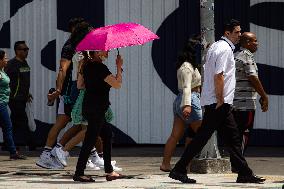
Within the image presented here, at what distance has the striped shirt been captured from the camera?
11.1 m

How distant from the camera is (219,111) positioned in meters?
9.91

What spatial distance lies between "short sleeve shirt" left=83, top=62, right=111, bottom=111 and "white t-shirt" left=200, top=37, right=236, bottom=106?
42.6 inches

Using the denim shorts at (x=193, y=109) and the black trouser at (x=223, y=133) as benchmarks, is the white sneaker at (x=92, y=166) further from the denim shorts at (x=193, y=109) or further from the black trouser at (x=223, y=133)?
the black trouser at (x=223, y=133)

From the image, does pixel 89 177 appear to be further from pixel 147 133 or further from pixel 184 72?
pixel 147 133

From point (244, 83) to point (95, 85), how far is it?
76.1 inches

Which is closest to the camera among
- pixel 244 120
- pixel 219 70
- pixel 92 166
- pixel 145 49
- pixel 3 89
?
pixel 219 70

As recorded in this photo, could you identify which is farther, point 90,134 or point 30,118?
point 30,118

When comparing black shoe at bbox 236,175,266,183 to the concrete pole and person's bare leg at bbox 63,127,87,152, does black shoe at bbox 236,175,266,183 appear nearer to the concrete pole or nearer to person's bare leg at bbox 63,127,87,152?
the concrete pole

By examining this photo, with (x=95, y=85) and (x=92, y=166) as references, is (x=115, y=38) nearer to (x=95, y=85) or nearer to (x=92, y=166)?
(x=95, y=85)

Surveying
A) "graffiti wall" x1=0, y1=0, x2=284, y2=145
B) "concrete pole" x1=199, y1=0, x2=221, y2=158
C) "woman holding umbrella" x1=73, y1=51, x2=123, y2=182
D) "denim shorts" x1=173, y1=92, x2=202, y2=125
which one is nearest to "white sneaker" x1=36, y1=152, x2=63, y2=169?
"woman holding umbrella" x1=73, y1=51, x2=123, y2=182

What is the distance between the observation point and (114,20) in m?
16.4

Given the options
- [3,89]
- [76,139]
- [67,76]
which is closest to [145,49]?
[3,89]

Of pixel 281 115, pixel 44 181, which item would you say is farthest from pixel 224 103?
pixel 281 115

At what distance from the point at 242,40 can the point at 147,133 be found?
17.9 ft
